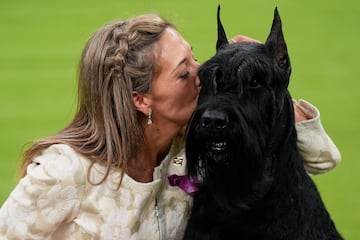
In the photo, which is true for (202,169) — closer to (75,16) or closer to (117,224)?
(117,224)

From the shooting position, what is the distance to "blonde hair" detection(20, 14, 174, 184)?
389 cm

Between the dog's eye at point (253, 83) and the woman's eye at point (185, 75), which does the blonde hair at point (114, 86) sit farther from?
the dog's eye at point (253, 83)

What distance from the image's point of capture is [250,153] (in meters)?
3.38

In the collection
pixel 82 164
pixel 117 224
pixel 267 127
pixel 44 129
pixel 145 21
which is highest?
pixel 145 21

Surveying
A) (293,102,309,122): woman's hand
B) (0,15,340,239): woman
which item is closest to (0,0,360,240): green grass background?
(293,102,309,122): woman's hand

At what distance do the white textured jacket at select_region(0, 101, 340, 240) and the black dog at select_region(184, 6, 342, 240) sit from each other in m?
0.30

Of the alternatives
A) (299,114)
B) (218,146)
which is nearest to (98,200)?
(218,146)

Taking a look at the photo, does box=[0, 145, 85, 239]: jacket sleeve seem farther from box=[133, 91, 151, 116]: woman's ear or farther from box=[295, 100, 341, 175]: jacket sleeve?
box=[295, 100, 341, 175]: jacket sleeve

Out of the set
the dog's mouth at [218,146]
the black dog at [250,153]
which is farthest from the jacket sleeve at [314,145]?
the dog's mouth at [218,146]

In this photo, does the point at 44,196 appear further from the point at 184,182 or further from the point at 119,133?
the point at 184,182

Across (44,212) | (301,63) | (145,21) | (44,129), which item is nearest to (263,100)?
(145,21)

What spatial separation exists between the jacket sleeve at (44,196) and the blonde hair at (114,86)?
0.08m

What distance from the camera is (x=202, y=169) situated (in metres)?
3.55

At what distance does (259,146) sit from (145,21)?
91 cm
